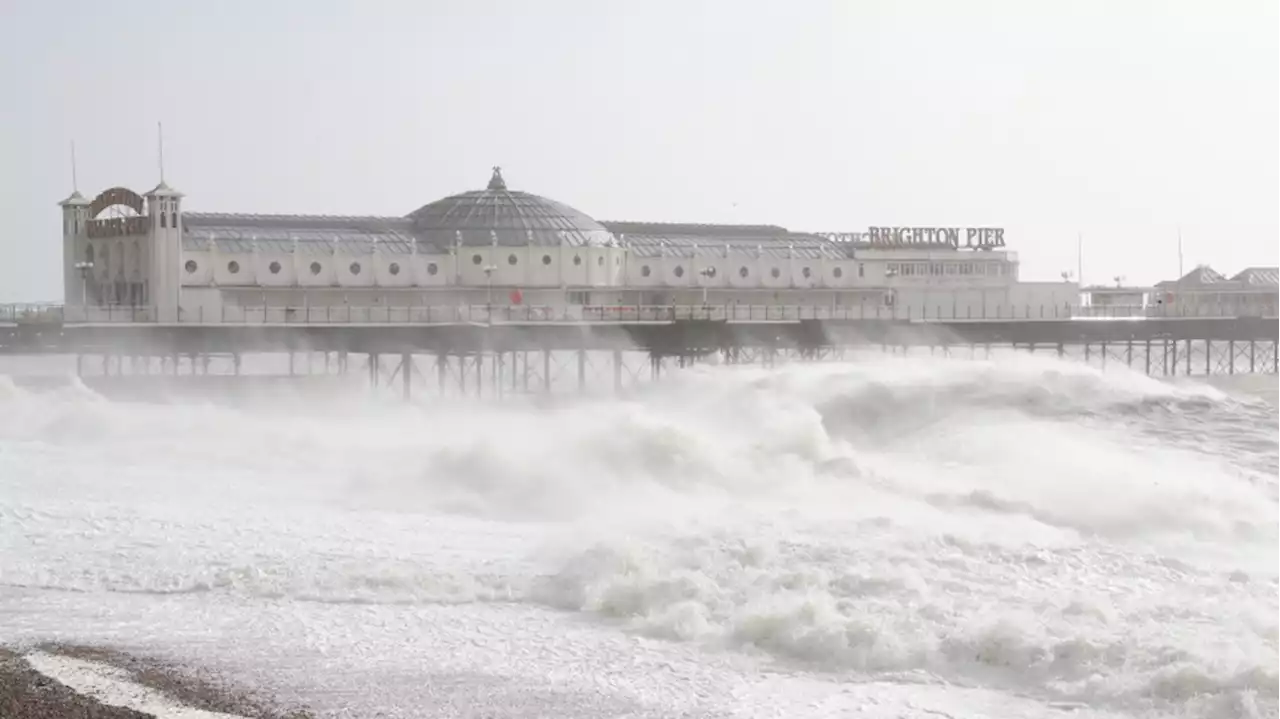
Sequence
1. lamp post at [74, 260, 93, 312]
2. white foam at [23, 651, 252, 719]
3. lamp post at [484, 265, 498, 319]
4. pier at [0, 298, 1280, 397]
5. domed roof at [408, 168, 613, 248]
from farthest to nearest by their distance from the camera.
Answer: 1. domed roof at [408, 168, 613, 248]
2. lamp post at [74, 260, 93, 312]
3. lamp post at [484, 265, 498, 319]
4. pier at [0, 298, 1280, 397]
5. white foam at [23, 651, 252, 719]

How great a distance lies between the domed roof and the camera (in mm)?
76625

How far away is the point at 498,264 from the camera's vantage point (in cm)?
7475

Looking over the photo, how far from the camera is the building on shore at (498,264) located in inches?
2689

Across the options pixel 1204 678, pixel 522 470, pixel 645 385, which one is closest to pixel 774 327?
pixel 645 385

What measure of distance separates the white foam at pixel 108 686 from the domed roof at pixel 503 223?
57118 mm

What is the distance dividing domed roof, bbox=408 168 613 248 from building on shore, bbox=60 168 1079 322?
0.09 metres

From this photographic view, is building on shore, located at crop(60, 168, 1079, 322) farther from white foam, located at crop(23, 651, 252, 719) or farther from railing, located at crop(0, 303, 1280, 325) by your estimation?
white foam, located at crop(23, 651, 252, 719)

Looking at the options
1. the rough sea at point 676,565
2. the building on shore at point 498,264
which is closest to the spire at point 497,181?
the building on shore at point 498,264

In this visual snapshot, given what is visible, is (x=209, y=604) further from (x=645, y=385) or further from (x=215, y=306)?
(x=215, y=306)

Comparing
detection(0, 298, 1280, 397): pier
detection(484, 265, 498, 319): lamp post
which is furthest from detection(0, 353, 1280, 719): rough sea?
detection(484, 265, 498, 319): lamp post

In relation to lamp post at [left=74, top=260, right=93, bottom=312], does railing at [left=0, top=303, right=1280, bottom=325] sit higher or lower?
lower

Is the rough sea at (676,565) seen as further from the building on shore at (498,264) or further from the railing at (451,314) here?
the building on shore at (498,264)

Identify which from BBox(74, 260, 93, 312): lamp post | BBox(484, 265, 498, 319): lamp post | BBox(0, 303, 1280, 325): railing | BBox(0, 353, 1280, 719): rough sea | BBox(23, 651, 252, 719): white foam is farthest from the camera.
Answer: BBox(74, 260, 93, 312): lamp post

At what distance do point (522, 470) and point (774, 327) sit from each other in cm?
2967
